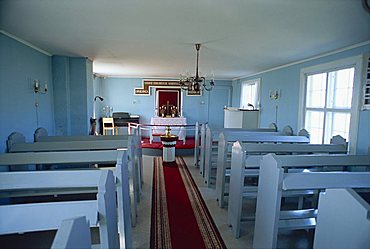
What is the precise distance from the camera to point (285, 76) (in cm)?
490

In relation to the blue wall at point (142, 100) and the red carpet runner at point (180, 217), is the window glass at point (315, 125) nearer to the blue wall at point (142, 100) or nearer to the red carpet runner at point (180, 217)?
the red carpet runner at point (180, 217)

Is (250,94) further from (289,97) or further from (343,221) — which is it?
(343,221)

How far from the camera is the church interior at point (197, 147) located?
142 centimetres

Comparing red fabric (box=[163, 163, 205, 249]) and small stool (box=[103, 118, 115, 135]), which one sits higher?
small stool (box=[103, 118, 115, 135])

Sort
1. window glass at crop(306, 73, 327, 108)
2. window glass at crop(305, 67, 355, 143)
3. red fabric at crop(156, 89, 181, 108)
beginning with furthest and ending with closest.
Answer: red fabric at crop(156, 89, 181, 108), window glass at crop(306, 73, 327, 108), window glass at crop(305, 67, 355, 143)

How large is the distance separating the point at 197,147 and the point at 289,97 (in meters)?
2.15

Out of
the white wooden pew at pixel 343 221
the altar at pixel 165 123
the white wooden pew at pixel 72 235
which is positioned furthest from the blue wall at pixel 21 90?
the altar at pixel 165 123

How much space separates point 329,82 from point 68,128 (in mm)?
4577

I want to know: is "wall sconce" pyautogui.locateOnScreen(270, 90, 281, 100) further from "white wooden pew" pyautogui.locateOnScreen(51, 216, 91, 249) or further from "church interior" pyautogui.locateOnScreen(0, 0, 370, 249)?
"white wooden pew" pyautogui.locateOnScreen(51, 216, 91, 249)

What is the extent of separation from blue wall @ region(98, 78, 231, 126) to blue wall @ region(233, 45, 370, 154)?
2.54 metres

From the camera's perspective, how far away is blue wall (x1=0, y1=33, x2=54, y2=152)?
2.79 m

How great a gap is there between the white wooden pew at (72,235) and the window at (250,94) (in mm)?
5953

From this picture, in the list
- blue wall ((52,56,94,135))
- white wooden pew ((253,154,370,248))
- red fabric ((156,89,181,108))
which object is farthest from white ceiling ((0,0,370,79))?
red fabric ((156,89,181,108))

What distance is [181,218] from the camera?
277 cm
